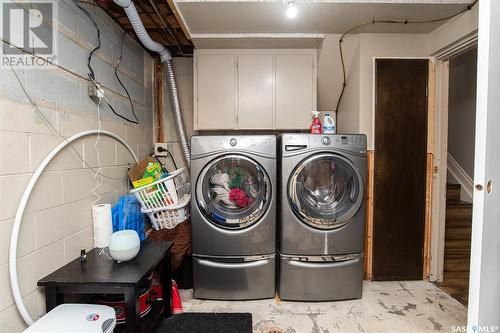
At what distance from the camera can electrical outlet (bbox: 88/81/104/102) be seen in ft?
5.56

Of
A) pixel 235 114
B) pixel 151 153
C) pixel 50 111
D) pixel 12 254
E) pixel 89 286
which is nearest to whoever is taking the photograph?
pixel 12 254

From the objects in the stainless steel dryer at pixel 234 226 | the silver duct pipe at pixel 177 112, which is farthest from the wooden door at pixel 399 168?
the silver duct pipe at pixel 177 112

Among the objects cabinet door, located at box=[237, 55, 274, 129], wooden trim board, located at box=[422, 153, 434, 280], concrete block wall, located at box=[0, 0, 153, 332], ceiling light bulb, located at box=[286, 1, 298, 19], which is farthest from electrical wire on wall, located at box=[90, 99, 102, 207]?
wooden trim board, located at box=[422, 153, 434, 280]

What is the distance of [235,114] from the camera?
8.41ft

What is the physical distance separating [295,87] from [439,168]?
60.1 inches

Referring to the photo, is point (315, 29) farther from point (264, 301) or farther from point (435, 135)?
point (264, 301)

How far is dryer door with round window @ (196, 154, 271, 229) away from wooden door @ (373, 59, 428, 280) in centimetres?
111

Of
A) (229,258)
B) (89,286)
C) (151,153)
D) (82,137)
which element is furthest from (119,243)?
(151,153)

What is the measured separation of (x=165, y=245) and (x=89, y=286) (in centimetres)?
55

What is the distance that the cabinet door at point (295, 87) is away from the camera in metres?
2.54

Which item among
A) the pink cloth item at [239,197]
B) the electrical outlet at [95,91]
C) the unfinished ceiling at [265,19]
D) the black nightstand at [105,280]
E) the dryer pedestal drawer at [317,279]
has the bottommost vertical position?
the dryer pedestal drawer at [317,279]

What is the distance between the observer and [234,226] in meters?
1.97

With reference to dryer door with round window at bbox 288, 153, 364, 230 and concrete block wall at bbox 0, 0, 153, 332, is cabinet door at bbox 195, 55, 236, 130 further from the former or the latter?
dryer door with round window at bbox 288, 153, 364, 230

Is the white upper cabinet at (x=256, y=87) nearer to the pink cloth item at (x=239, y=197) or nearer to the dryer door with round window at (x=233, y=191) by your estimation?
the dryer door with round window at (x=233, y=191)
